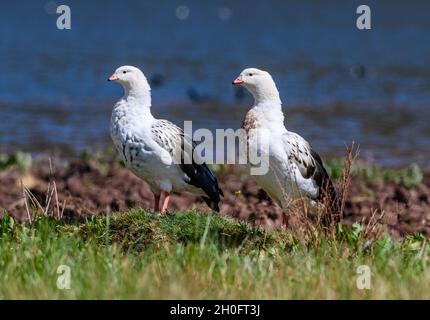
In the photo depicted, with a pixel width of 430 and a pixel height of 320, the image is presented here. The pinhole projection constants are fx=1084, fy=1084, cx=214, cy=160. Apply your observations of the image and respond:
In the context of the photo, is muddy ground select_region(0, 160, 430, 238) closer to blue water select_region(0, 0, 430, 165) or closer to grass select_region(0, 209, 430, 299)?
grass select_region(0, 209, 430, 299)

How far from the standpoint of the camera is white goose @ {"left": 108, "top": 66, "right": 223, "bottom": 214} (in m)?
9.11

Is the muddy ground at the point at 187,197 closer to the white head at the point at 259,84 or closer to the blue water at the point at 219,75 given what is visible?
the white head at the point at 259,84

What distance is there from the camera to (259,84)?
9.16m

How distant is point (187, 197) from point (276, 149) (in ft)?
9.91

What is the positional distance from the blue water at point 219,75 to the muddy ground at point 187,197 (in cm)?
432

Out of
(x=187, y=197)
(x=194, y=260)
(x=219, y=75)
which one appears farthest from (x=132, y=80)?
(x=219, y=75)

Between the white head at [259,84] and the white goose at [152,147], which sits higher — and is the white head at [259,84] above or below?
above

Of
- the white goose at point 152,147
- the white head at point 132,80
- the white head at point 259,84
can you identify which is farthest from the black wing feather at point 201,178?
the white head at point 259,84

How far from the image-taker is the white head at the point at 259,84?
9.16 metres

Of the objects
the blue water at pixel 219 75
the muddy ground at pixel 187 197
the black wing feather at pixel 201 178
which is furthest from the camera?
the blue water at pixel 219 75

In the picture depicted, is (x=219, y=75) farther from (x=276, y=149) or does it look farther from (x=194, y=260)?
(x=194, y=260)

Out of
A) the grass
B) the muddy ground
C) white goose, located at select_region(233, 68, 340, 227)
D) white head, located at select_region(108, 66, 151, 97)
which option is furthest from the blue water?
the grass
